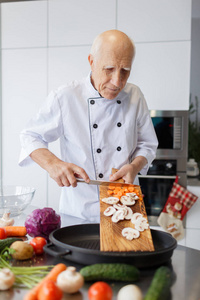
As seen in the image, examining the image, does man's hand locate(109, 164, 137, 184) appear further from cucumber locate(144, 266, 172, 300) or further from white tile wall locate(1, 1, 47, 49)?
white tile wall locate(1, 1, 47, 49)

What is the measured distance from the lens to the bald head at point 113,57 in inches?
55.4

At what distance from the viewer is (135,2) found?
2.80m

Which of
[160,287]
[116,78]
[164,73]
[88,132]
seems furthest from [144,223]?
[164,73]

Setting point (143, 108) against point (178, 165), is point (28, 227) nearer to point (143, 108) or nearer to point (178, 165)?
point (143, 108)

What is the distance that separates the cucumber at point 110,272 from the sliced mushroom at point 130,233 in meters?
0.17

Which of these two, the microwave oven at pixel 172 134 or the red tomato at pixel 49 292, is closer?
the red tomato at pixel 49 292

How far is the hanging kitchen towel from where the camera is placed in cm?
273

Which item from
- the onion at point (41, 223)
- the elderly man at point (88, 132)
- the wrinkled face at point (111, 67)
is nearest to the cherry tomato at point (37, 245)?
the onion at point (41, 223)

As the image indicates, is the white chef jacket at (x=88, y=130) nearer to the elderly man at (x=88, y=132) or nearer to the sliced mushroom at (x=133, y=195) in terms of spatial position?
the elderly man at (x=88, y=132)

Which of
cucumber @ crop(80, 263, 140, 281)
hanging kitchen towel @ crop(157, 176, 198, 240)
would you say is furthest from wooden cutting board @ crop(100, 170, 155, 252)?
hanging kitchen towel @ crop(157, 176, 198, 240)

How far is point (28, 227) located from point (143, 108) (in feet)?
2.90

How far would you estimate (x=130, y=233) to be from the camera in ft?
3.50

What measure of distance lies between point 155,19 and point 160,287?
95.0 inches

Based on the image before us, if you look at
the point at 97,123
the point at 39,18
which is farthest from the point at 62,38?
the point at 97,123
